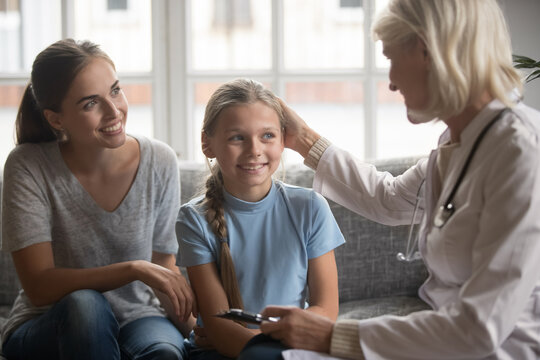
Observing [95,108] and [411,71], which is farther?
[95,108]

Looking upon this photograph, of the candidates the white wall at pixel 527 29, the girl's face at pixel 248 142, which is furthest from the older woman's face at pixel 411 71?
the white wall at pixel 527 29

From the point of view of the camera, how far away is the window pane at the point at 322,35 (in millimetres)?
3131

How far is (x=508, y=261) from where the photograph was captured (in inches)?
46.0

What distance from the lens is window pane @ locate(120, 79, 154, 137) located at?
3176 millimetres

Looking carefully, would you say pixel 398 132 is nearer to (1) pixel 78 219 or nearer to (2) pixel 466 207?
(1) pixel 78 219

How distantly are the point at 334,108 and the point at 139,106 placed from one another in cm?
94

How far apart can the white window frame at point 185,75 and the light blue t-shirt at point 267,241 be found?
4.58 ft

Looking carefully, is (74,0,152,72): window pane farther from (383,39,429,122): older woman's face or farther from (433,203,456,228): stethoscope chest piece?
(433,203,456,228): stethoscope chest piece

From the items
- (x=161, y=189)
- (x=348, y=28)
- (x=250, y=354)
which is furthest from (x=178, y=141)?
(x=250, y=354)

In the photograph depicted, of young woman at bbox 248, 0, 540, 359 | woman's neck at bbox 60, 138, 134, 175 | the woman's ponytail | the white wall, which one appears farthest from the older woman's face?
the white wall

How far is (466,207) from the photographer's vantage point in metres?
1.27

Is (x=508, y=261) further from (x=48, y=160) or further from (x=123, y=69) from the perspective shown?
(x=123, y=69)

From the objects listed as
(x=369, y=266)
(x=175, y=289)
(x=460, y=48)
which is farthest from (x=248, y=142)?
(x=369, y=266)

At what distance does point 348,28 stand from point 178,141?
97cm
